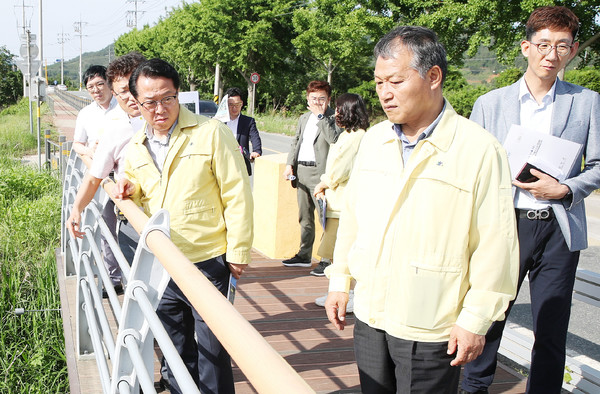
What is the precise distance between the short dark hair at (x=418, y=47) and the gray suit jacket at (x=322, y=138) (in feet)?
11.4

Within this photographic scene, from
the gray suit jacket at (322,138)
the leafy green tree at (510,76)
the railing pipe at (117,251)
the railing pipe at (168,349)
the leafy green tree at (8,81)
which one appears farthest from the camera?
the leafy green tree at (8,81)

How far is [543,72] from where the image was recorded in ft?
9.53

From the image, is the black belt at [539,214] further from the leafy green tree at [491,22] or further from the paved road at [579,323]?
the leafy green tree at [491,22]

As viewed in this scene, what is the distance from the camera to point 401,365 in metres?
Result: 2.22

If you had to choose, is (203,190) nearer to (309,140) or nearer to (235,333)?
(235,333)

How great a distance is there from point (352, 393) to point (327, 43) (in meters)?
39.4

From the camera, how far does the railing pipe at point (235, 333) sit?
3.68 feet

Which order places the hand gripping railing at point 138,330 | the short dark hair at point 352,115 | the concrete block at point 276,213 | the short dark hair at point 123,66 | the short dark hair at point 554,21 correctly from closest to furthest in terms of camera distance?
the hand gripping railing at point 138,330 → the short dark hair at point 554,21 → the short dark hair at point 123,66 → the short dark hair at point 352,115 → the concrete block at point 276,213

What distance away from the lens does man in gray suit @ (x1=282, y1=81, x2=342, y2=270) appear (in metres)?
5.68

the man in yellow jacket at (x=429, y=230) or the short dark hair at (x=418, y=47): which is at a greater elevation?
the short dark hair at (x=418, y=47)

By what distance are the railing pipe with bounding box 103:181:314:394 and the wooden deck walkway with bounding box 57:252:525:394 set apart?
2.00 meters

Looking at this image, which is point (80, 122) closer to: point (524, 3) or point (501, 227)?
point (501, 227)

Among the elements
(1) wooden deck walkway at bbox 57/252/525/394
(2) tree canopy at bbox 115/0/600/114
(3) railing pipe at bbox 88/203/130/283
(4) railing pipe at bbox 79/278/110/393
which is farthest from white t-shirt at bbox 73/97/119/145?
(2) tree canopy at bbox 115/0/600/114

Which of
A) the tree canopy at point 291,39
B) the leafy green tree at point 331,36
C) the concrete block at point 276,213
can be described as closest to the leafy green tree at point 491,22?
the tree canopy at point 291,39
